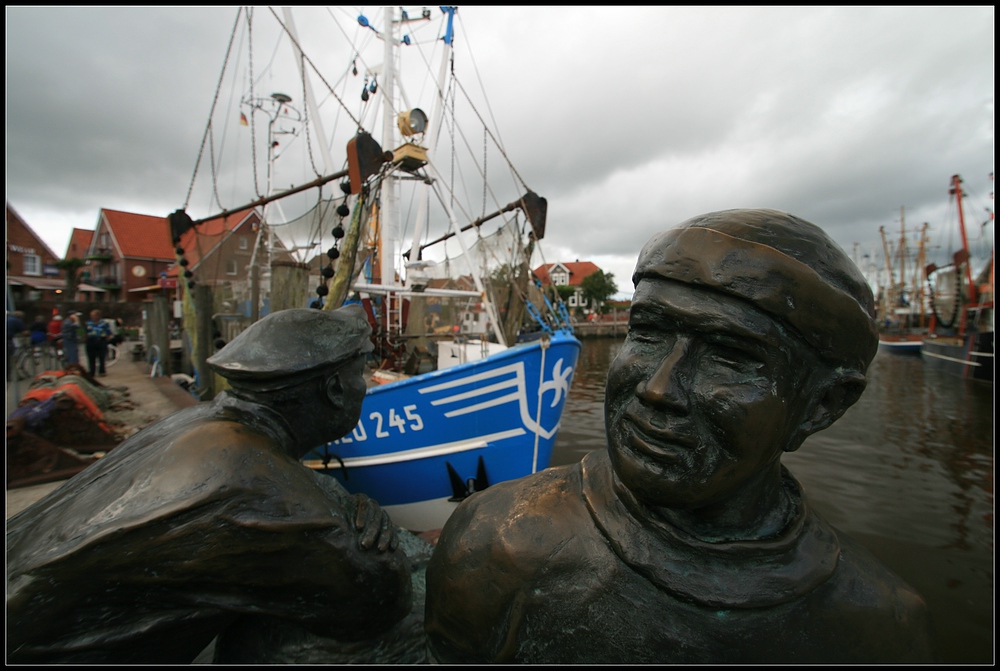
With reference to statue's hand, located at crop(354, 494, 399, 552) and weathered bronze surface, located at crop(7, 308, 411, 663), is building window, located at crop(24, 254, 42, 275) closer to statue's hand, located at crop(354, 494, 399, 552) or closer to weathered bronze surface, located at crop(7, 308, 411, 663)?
weathered bronze surface, located at crop(7, 308, 411, 663)

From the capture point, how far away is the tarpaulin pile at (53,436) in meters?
4.75

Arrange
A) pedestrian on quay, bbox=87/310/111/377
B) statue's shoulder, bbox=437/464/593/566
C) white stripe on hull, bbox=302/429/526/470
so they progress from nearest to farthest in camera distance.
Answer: statue's shoulder, bbox=437/464/593/566
white stripe on hull, bbox=302/429/526/470
pedestrian on quay, bbox=87/310/111/377

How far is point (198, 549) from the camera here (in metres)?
1.40

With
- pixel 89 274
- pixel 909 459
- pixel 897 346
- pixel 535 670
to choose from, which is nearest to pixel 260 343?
pixel 535 670

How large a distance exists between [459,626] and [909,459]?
1150 centimetres

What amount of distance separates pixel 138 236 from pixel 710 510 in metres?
45.6

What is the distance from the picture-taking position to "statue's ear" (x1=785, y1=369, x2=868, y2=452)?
1.03 m

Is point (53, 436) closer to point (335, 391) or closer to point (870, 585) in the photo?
point (335, 391)

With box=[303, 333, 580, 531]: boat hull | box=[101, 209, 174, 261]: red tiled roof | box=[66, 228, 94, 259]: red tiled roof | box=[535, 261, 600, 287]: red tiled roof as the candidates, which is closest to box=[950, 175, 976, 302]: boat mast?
box=[303, 333, 580, 531]: boat hull

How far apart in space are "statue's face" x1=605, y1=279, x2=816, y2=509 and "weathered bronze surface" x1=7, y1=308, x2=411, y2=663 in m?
1.15

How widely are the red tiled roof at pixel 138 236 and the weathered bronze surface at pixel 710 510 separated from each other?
42255 mm

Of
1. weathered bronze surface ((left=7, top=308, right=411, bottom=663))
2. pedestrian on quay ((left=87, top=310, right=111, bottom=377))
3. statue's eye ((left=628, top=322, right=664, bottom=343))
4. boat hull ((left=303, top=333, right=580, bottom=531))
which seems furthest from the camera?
pedestrian on quay ((left=87, top=310, right=111, bottom=377))

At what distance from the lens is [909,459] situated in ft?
29.7

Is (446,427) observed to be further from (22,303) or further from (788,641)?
(22,303)
